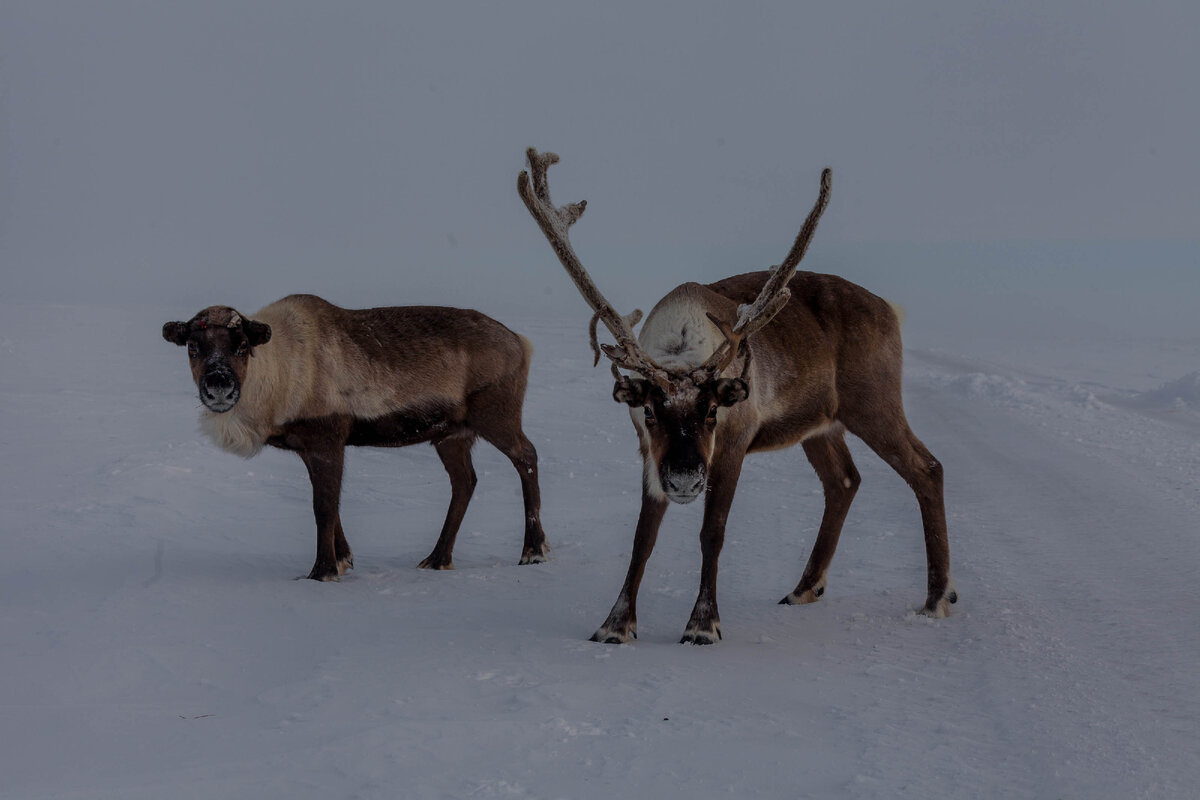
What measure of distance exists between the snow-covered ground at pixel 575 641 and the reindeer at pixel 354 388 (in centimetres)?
55

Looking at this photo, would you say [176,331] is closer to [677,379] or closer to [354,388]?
[354,388]

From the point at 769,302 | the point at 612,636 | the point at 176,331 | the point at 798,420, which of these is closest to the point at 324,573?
the point at 176,331

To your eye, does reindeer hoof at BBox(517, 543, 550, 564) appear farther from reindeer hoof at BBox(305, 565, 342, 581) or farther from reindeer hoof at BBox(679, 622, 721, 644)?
reindeer hoof at BBox(679, 622, 721, 644)

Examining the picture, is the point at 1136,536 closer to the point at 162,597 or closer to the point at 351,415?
the point at 351,415

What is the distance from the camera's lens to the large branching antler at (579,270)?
5.52 meters

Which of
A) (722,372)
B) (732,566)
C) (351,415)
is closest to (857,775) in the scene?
(722,372)

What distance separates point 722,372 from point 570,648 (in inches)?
63.7

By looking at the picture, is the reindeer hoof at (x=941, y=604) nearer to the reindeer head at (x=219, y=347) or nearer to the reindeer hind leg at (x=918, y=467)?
the reindeer hind leg at (x=918, y=467)

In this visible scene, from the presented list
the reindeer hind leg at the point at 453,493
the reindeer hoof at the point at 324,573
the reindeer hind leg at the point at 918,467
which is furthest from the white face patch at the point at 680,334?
the reindeer hoof at the point at 324,573

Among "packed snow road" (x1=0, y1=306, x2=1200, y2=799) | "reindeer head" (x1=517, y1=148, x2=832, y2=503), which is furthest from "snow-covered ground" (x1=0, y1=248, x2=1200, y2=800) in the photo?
"reindeer head" (x1=517, y1=148, x2=832, y2=503)

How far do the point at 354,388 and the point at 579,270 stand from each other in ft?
9.05

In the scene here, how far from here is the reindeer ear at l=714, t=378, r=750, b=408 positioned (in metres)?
5.44

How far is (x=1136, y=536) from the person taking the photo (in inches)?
302

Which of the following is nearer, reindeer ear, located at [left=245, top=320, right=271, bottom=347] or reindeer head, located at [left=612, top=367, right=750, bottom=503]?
reindeer head, located at [left=612, top=367, right=750, bottom=503]
